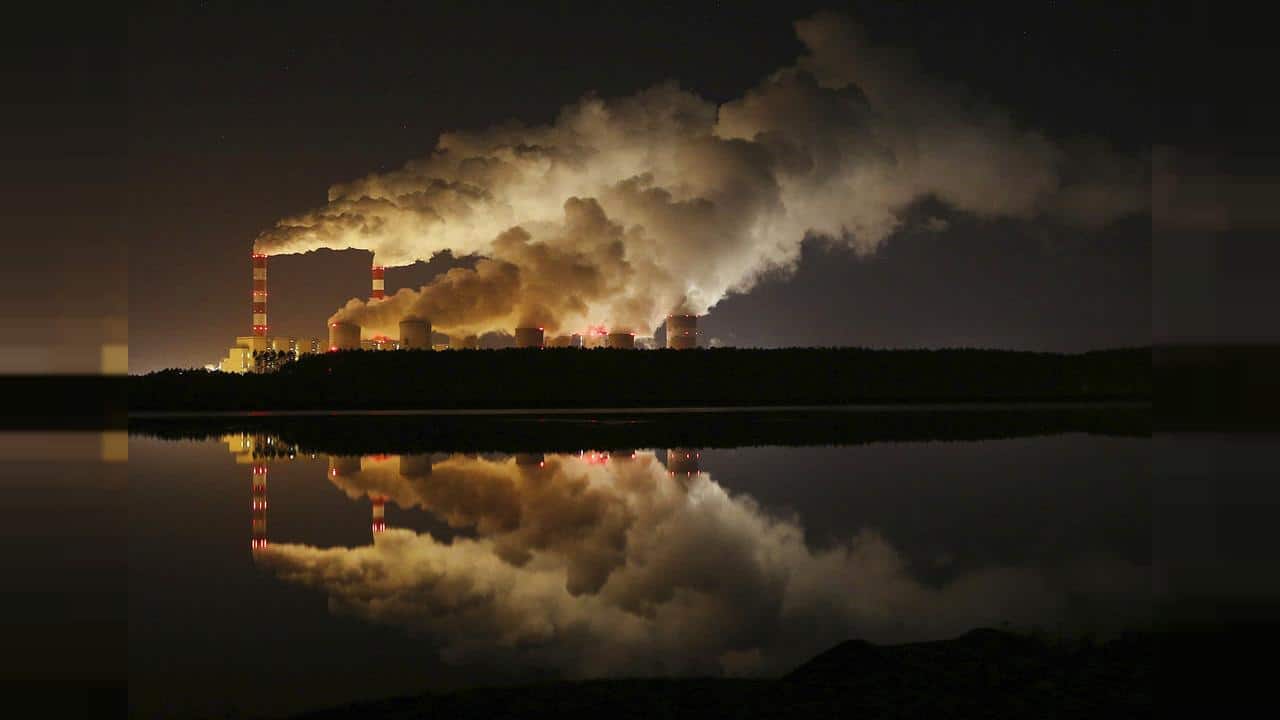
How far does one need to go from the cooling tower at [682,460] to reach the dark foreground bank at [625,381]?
71.7 feet

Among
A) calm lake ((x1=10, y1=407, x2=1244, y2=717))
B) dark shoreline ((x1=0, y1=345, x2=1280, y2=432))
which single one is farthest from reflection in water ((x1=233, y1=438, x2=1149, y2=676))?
dark shoreline ((x1=0, y1=345, x2=1280, y2=432))

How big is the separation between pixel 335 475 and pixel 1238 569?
49.4 feet

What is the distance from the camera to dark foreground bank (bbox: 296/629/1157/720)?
5.81 metres

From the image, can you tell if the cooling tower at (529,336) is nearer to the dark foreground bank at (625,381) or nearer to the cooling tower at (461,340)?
the cooling tower at (461,340)

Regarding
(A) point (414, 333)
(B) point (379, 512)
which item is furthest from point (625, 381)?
(B) point (379, 512)

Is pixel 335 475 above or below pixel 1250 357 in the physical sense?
below

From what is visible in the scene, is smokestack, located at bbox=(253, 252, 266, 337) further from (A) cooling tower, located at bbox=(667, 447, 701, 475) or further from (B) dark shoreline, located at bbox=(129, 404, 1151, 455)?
(A) cooling tower, located at bbox=(667, 447, 701, 475)

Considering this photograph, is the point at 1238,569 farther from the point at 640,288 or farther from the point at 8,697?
the point at 640,288

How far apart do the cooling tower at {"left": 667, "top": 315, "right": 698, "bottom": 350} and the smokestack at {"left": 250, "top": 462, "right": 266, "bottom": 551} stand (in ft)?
178

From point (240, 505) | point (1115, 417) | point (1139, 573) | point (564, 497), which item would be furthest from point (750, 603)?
point (1115, 417)

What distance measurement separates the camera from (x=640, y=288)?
64438 millimetres

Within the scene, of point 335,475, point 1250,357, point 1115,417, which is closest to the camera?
point 1250,357

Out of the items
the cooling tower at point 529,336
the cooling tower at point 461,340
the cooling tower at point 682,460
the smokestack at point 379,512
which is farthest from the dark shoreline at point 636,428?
the cooling tower at point 461,340

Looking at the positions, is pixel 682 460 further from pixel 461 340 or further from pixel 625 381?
pixel 461 340
